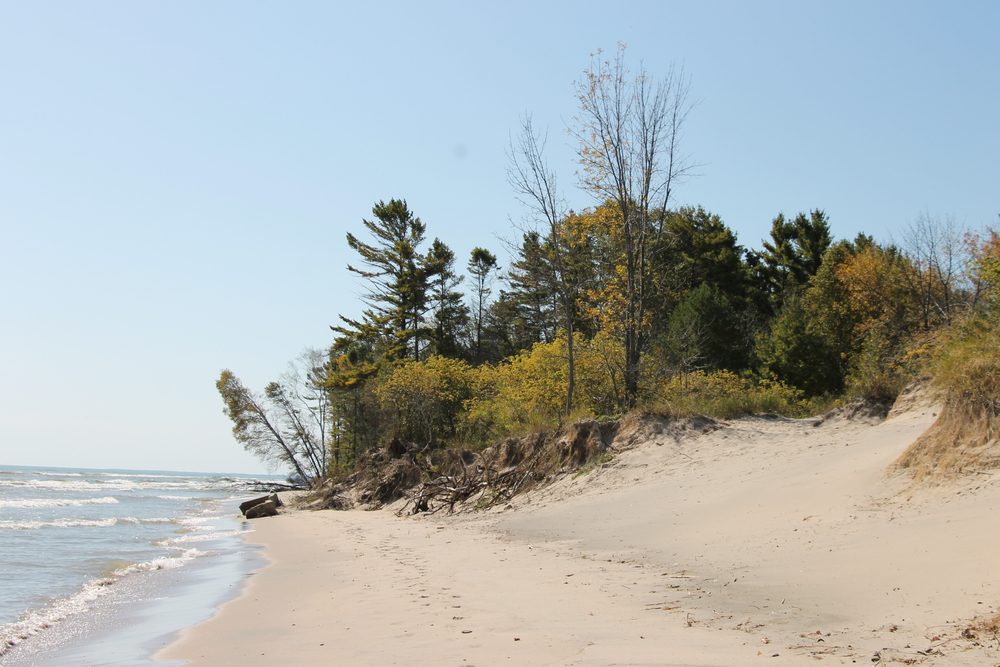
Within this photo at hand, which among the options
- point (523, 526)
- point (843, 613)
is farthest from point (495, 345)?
point (843, 613)

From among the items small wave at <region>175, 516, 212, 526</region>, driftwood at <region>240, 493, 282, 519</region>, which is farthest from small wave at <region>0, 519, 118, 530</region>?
driftwood at <region>240, 493, 282, 519</region>

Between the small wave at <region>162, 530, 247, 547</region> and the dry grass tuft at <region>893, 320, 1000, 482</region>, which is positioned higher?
the dry grass tuft at <region>893, 320, 1000, 482</region>

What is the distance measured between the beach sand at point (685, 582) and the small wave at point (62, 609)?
1761 millimetres

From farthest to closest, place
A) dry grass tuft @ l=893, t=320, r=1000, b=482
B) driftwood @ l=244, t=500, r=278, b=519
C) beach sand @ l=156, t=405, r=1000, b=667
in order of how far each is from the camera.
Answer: driftwood @ l=244, t=500, r=278, b=519 → dry grass tuft @ l=893, t=320, r=1000, b=482 → beach sand @ l=156, t=405, r=1000, b=667

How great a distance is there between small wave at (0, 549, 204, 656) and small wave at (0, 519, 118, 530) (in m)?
9.11

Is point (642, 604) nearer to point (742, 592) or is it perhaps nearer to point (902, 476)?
point (742, 592)

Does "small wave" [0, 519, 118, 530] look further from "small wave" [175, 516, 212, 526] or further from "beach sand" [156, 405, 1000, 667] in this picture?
"beach sand" [156, 405, 1000, 667]

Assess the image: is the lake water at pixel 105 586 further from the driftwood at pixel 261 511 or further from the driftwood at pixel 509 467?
the driftwood at pixel 261 511

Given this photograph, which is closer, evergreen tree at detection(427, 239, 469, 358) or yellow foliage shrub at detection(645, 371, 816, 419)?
yellow foliage shrub at detection(645, 371, 816, 419)

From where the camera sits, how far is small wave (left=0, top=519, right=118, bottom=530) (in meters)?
18.1

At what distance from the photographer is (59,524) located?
19.6m

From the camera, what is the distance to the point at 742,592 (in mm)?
6020

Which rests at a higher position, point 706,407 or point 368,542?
point 706,407

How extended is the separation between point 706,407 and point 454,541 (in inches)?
301
